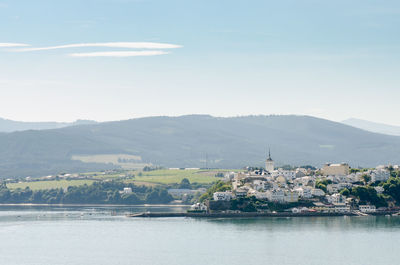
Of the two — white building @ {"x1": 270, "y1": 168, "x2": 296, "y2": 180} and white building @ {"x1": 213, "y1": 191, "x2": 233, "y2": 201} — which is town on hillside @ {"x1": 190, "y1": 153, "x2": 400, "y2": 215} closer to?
white building @ {"x1": 213, "y1": 191, "x2": 233, "y2": 201}

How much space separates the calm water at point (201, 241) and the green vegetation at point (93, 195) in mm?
53462

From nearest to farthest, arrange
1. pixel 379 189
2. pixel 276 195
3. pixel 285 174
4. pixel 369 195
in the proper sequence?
1. pixel 276 195
2. pixel 369 195
3. pixel 379 189
4. pixel 285 174

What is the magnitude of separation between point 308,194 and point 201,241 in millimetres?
48579

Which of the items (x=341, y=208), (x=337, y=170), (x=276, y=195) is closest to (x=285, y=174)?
(x=337, y=170)

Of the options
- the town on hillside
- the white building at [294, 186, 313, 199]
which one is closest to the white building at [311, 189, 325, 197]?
the town on hillside

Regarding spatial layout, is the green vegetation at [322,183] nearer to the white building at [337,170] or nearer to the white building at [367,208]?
the white building at [337,170]

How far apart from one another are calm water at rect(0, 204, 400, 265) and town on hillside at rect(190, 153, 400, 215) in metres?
8.71

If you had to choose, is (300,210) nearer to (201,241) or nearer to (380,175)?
(380,175)

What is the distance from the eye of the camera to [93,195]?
189 meters

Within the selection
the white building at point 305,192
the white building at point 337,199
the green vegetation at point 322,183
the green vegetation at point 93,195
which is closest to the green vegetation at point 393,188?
the white building at point 337,199

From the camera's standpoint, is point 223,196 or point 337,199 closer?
point 223,196

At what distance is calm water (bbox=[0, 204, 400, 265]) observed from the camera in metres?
81.1

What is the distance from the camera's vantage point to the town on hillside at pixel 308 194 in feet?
437

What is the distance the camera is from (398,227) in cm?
10881
